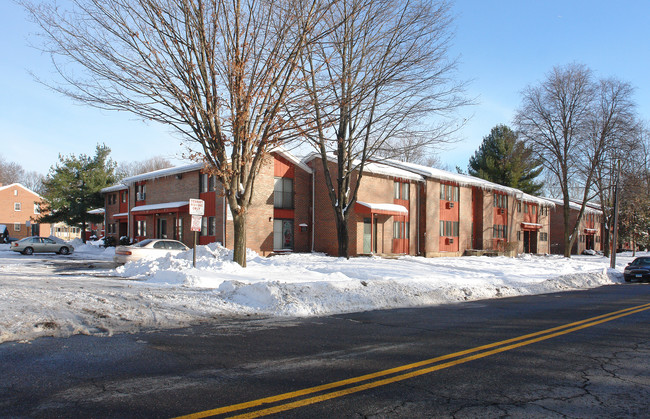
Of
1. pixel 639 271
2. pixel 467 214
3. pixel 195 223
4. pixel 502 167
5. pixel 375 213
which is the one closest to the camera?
pixel 195 223

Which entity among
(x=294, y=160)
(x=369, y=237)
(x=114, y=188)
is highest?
(x=294, y=160)

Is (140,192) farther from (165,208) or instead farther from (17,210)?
(17,210)

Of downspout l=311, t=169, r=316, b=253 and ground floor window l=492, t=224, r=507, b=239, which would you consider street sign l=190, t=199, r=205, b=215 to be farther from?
ground floor window l=492, t=224, r=507, b=239

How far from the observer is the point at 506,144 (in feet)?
187

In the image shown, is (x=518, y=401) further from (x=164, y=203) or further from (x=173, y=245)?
(x=164, y=203)

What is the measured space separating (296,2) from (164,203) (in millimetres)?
23132

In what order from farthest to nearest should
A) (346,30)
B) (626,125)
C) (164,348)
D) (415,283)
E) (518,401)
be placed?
(626,125)
(346,30)
(415,283)
(164,348)
(518,401)

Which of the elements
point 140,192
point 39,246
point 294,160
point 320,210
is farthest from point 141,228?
point 320,210

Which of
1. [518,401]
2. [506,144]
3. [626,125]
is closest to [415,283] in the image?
[518,401]

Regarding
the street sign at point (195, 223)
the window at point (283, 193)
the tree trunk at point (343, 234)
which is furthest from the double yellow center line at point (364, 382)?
the window at point (283, 193)

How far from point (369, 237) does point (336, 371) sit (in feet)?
86.0

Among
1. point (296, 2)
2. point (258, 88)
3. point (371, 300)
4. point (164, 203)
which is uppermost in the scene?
point (296, 2)

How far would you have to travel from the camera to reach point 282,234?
103 feet

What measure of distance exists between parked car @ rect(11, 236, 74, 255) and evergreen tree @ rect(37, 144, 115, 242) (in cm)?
1080
